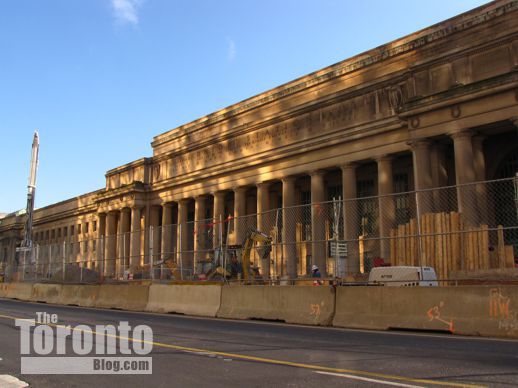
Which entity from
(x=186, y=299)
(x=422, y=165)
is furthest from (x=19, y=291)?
(x=422, y=165)

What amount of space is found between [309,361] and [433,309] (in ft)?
17.0

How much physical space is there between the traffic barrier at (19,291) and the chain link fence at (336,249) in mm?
830

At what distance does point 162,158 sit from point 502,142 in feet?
125

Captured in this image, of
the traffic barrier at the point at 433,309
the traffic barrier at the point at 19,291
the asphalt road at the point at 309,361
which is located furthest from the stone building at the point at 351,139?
the asphalt road at the point at 309,361

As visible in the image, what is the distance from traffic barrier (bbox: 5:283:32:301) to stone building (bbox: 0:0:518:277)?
383 cm

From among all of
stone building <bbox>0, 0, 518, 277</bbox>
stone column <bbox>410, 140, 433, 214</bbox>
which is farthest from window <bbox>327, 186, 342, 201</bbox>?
stone column <bbox>410, 140, 433, 214</bbox>

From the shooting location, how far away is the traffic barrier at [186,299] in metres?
17.2

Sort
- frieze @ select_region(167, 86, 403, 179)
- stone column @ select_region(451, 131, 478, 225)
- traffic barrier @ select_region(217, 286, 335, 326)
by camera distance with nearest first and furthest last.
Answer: traffic barrier @ select_region(217, 286, 335, 326)
stone column @ select_region(451, 131, 478, 225)
frieze @ select_region(167, 86, 403, 179)

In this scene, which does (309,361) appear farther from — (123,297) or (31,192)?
(31,192)

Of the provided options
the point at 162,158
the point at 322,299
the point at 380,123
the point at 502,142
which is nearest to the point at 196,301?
the point at 322,299

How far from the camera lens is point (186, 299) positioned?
18297 mm

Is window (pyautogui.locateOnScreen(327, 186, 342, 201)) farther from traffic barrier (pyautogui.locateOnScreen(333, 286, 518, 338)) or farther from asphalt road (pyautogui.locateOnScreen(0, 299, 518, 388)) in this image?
asphalt road (pyautogui.locateOnScreen(0, 299, 518, 388))

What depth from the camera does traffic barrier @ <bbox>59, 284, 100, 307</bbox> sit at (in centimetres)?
2327

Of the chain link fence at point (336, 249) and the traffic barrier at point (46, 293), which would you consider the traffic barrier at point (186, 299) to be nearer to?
the chain link fence at point (336, 249)
